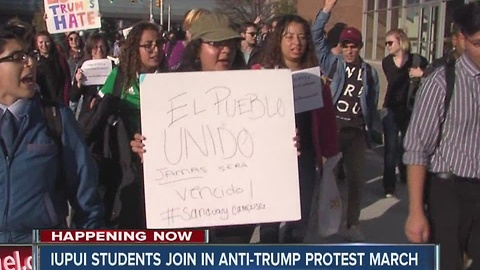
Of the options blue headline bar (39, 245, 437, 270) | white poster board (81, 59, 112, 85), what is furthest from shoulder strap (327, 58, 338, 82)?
blue headline bar (39, 245, 437, 270)

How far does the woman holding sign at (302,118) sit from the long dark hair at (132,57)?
0.69 meters

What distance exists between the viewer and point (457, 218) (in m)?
3.74

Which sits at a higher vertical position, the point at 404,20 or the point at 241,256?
the point at 241,256

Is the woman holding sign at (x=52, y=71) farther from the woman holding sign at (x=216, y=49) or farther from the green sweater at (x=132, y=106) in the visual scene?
the woman holding sign at (x=216, y=49)

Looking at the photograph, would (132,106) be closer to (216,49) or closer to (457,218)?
(216,49)

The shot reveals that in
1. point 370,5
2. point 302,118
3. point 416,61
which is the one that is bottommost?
point 370,5

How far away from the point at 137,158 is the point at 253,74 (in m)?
0.96

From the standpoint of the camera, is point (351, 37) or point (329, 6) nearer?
point (329, 6)

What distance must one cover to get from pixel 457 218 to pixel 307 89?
109 cm

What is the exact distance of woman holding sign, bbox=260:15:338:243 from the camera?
4.48m

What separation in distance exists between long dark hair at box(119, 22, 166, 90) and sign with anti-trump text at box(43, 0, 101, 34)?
424 cm

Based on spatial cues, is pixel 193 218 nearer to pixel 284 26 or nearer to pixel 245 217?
pixel 245 217

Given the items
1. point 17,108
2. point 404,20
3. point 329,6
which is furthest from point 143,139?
point 404,20

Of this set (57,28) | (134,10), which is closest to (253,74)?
(57,28)
